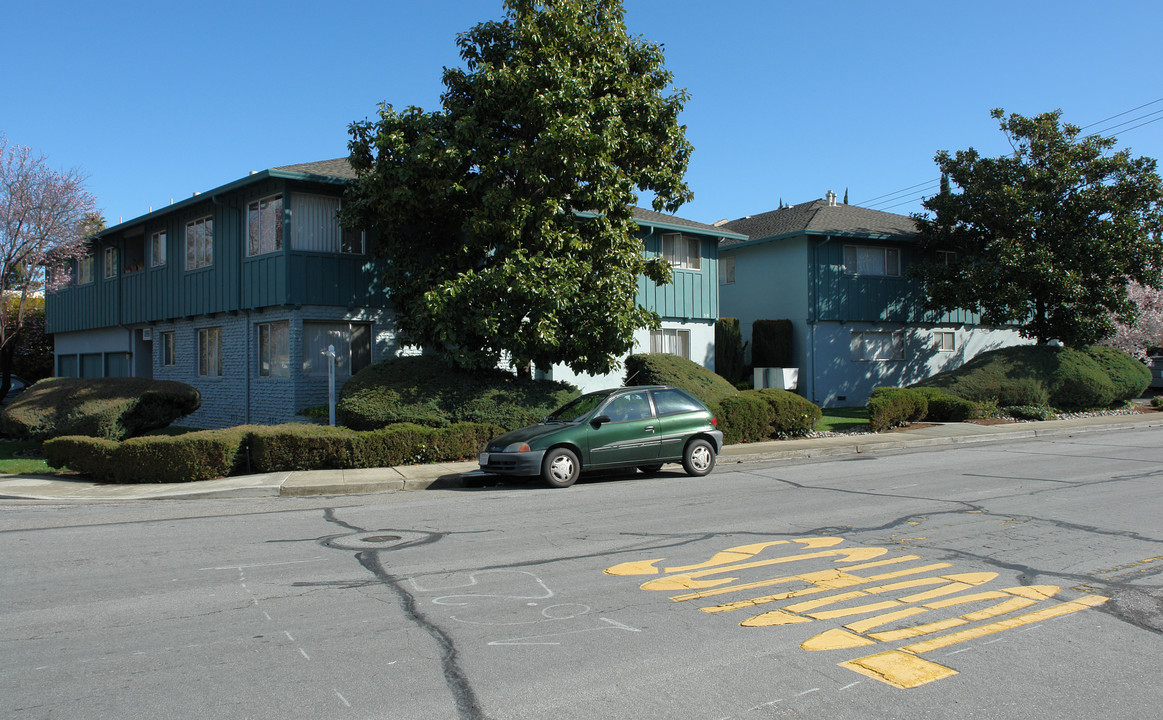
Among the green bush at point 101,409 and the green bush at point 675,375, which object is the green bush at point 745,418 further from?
the green bush at point 101,409

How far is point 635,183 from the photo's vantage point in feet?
56.6

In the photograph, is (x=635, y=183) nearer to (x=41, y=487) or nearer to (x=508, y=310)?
(x=508, y=310)

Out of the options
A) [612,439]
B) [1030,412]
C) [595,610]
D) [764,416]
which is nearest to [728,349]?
[764,416]

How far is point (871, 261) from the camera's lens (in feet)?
93.2

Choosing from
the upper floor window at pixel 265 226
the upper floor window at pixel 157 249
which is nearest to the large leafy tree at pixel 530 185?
the upper floor window at pixel 265 226

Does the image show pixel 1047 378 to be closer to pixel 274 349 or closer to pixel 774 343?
pixel 774 343

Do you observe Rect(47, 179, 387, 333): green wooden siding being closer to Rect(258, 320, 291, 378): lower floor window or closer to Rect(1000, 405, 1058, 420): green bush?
Rect(258, 320, 291, 378): lower floor window

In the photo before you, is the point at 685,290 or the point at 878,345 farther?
the point at 878,345

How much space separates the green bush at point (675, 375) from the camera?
19.9m

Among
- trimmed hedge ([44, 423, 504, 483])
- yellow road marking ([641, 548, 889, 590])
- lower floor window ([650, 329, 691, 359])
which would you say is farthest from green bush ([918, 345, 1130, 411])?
yellow road marking ([641, 548, 889, 590])

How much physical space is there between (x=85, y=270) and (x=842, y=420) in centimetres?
2512

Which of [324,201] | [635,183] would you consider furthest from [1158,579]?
[324,201]

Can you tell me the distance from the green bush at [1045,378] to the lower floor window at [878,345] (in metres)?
2.81

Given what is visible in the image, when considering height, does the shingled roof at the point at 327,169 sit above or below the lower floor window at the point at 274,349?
A: above
